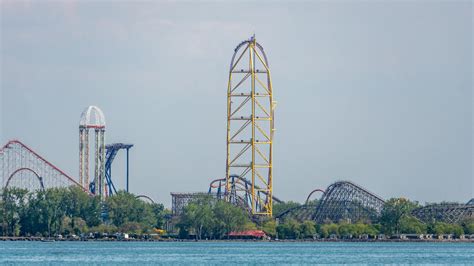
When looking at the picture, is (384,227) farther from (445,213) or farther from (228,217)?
(228,217)

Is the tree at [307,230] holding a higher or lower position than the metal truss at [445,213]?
lower

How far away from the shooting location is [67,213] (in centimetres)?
15538

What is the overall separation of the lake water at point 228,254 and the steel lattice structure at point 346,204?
2638cm

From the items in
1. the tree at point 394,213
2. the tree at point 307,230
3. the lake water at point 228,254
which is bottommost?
the lake water at point 228,254

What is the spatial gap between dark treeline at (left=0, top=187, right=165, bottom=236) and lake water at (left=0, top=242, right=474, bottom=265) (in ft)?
58.6

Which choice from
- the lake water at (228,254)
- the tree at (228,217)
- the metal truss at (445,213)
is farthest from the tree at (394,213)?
the lake water at (228,254)

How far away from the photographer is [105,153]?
16875 cm

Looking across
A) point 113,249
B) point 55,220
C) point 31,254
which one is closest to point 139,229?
point 55,220

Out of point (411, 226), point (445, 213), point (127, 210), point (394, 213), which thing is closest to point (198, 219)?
point (127, 210)

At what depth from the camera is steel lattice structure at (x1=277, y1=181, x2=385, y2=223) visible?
536 feet

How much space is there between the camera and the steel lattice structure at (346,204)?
163500 millimetres

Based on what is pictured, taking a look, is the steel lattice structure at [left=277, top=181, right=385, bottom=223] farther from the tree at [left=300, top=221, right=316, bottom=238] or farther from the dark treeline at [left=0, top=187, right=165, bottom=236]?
the dark treeline at [left=0, top=187, right=165, bottom=236]

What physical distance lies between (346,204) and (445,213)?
36.3 feet

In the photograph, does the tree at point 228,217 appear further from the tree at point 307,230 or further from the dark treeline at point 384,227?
the tree at point 307,230
